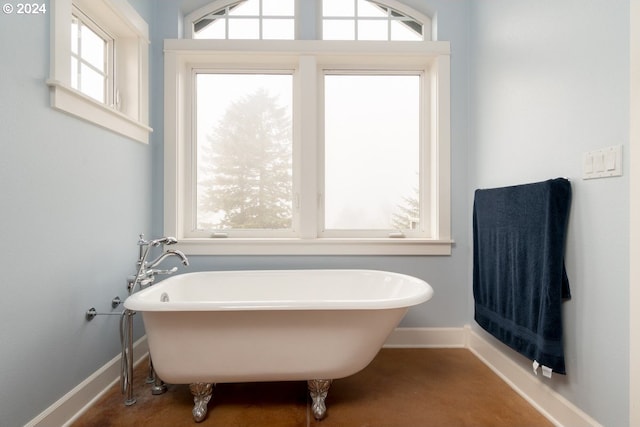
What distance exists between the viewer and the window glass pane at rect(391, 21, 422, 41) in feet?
7.77

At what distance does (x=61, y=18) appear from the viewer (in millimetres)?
1414

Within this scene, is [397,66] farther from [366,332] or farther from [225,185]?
[366,332]

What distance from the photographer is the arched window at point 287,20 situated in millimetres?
2334

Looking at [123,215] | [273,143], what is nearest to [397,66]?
[273,143]

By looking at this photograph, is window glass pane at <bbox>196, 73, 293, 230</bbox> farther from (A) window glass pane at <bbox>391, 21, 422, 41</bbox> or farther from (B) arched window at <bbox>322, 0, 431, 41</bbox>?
(A) window glass pane at <bbox>391, 21, 422, 41</bbox>

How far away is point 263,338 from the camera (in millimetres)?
1373

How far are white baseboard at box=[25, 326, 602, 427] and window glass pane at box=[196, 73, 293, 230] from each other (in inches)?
41.0

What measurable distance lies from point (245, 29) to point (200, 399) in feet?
7.75

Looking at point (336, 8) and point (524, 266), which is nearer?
point (524, 266)

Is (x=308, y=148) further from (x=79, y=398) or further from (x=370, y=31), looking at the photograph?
(x=79, y=398)

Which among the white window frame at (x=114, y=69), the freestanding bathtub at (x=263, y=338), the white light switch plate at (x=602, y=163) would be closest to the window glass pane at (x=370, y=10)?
the white window frame at (x=114, y=69)

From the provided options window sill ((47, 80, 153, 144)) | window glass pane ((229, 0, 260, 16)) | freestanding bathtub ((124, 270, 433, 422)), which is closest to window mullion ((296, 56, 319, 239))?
window glass pane ((229, 0, 260, 16))

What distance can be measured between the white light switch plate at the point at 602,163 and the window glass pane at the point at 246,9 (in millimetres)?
2242

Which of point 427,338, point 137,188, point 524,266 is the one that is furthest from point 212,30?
point 427,338
